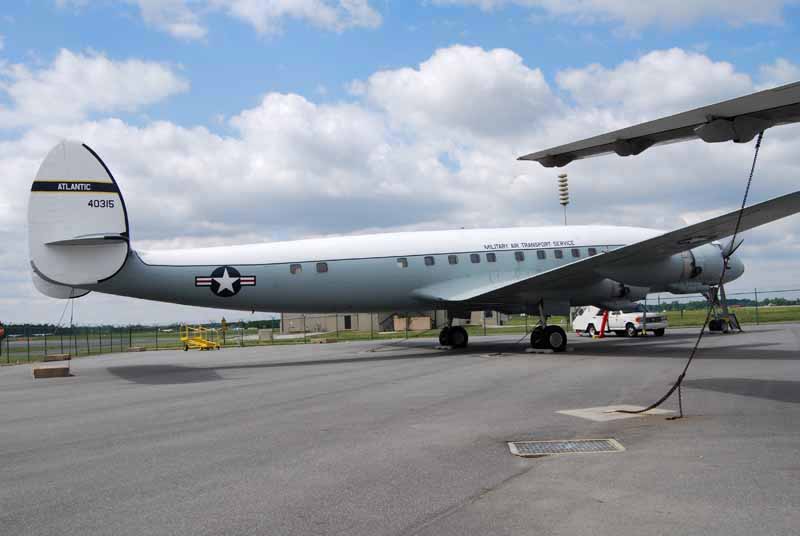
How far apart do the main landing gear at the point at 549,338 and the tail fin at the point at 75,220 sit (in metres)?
13.1

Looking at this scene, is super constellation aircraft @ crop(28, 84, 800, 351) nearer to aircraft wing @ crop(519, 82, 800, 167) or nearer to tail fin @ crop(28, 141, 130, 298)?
tail fin @ crop(28, 141, 130, 298)

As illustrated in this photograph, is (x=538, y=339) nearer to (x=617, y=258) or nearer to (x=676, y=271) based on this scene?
(x=617, y=258)

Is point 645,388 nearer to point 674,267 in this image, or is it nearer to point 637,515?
point 637,515

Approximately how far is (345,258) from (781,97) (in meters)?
14.0

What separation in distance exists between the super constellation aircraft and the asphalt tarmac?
452 centimetres

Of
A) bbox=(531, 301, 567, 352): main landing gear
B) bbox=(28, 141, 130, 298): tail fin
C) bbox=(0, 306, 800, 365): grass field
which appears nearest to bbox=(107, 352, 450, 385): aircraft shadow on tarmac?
bbox=(28, 141, 130, 298): tail fin

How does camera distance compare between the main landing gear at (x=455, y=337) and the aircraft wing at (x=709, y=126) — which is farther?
the main landing gear at (x=455, y=337)

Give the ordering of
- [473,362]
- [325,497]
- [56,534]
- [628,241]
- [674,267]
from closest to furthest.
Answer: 1. [56,534]
2. [325,497]
3. [473,362]
4. [674,267]
5. [628,241]

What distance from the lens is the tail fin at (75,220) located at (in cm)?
1692

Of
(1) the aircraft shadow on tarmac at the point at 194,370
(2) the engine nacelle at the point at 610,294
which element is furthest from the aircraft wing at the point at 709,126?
(1) the aircraft shadow on tarmac at the point at 194,370

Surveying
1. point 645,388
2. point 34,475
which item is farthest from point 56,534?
point 645,388

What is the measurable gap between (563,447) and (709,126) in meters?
6.22

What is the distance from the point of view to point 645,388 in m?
11.9

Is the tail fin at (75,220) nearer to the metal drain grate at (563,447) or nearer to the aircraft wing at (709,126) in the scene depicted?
the aircraft wing at (709,126)
